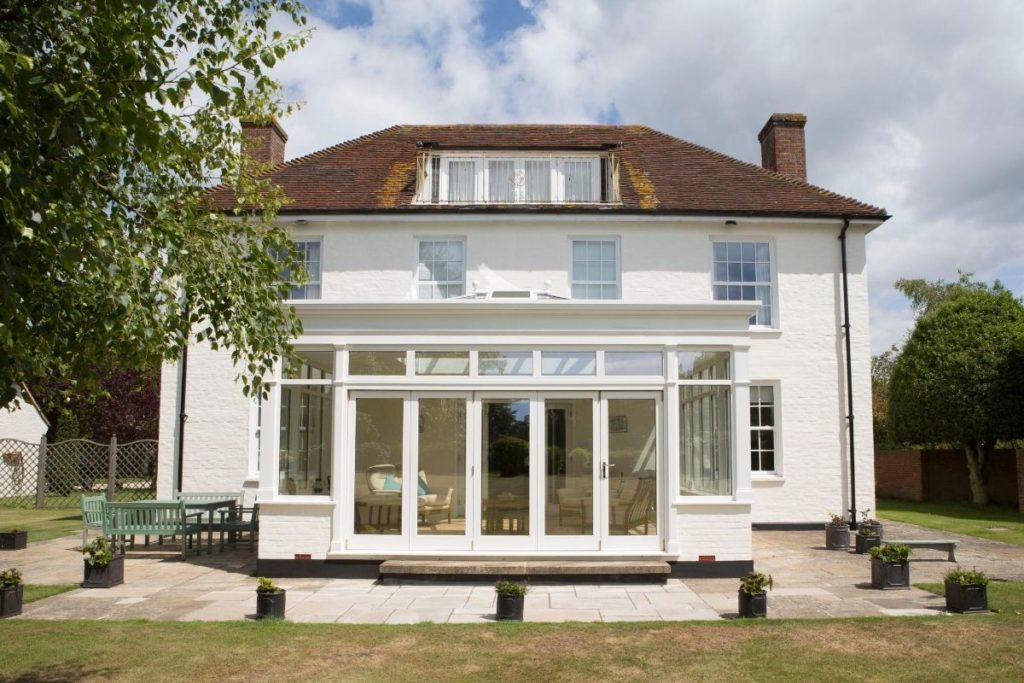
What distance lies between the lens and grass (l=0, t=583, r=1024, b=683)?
7.45 metres

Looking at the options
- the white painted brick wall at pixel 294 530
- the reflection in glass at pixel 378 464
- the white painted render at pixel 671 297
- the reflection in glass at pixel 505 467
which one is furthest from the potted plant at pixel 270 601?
the white painted render at pixel 671 297

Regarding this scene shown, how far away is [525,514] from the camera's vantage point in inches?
481

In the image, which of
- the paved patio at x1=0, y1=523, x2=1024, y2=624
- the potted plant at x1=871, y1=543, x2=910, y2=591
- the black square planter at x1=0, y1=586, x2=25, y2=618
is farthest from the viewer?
the potted plant at x1=871, y1=543, x2=910, y2=591

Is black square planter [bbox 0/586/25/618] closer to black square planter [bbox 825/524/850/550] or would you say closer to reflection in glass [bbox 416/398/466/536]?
reflection in glass [bbox 416/398/466/536]

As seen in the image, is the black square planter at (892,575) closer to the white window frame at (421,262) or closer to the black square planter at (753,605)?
the black square planter at (753,605)

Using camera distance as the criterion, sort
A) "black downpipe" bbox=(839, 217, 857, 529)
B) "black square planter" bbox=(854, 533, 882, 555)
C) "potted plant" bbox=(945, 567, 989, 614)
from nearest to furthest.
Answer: "potted plant" bbox=(945, 567, 989, 614), "black square planter" bbox=(854, 533, 882, 555), "black downpipe" bbox=(839, 217, 857, 529)

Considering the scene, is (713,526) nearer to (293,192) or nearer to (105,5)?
(105,5)

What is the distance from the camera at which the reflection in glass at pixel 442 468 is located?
12.2 meters

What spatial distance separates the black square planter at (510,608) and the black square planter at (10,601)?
18.6 ft

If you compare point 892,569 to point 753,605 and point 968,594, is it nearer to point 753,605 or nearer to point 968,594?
point 968,594

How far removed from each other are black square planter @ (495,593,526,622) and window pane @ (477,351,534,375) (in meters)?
3.84

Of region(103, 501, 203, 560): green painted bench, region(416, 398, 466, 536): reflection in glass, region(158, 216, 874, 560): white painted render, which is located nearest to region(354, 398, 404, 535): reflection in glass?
region(416, 398, 466, 536): reflection in glass

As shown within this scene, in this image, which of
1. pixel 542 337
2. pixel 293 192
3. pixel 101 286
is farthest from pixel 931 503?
pixel 101 286

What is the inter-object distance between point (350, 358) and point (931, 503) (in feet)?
70.6
